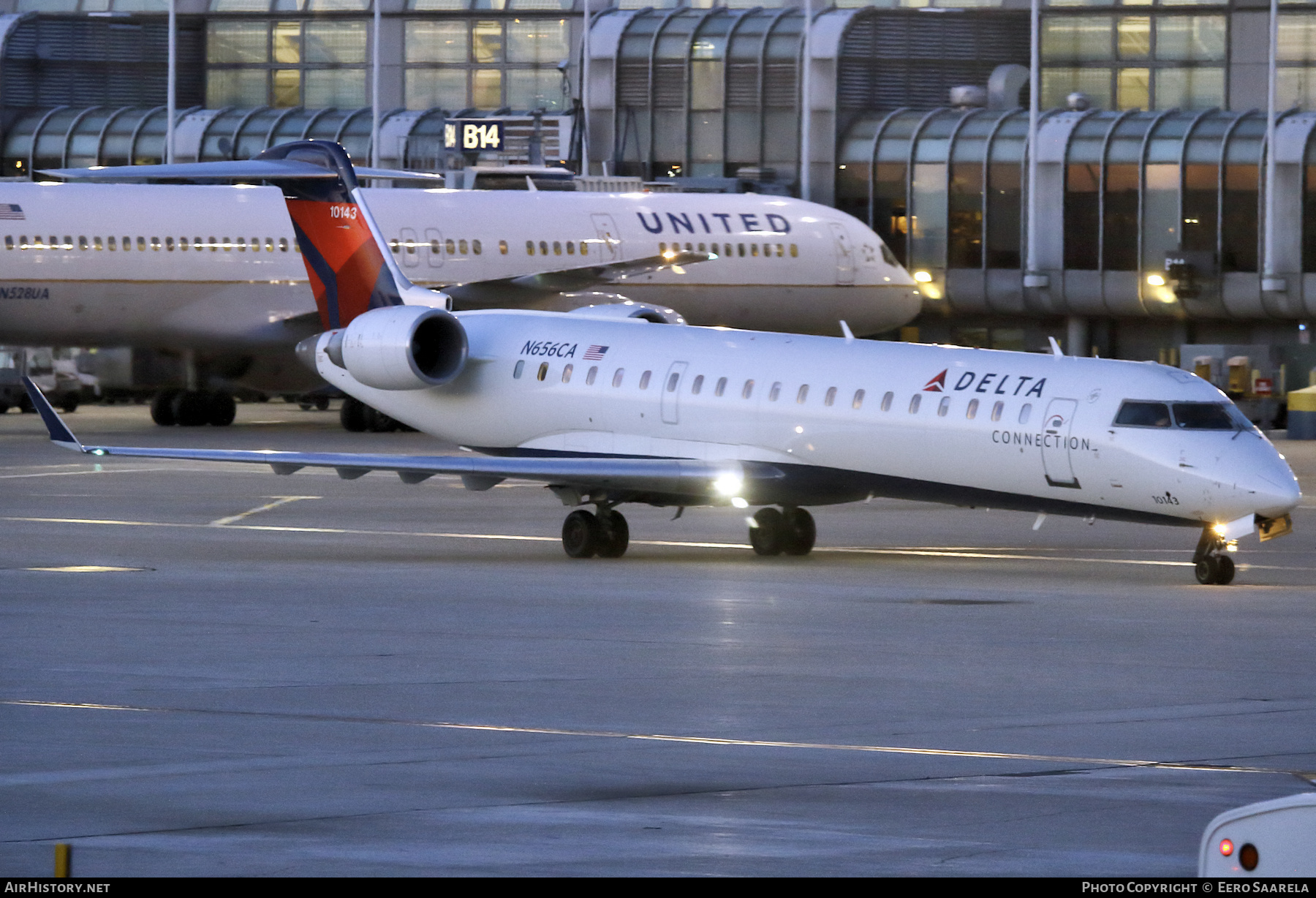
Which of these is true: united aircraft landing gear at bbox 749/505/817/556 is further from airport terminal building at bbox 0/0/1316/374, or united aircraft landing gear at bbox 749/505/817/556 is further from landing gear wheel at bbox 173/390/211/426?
airport terminal building at bbox 0/0/1316/374

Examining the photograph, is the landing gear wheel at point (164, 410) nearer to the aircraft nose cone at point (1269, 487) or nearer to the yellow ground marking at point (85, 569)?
the yellow ground marking at point (85, 569)

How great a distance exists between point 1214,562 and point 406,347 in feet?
30.8

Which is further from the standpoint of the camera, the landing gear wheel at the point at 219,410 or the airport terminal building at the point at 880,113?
the airport terminal building at the point at 880,113

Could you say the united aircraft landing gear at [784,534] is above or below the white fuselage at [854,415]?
below

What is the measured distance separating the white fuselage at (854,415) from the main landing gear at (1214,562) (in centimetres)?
28

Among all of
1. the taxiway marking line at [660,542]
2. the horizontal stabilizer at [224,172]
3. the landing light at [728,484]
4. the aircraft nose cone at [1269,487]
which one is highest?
the horizontal stabilizer at [224,172]

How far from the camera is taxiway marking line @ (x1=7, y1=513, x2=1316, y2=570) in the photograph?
24.7 metres

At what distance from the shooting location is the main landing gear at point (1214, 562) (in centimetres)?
2183

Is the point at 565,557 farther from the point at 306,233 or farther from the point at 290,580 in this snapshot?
the point at 306,233

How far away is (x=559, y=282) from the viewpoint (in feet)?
152

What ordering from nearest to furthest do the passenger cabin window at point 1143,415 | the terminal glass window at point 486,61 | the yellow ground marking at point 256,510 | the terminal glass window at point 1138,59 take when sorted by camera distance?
the passenger cabin window at point 1143,415 → the yellow ground marking at point 256,510 → the terminal glass window at point 1138,59 → the terminal glass window at point 486,61

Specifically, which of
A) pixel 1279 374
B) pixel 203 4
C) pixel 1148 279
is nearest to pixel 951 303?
pixel 1148 279

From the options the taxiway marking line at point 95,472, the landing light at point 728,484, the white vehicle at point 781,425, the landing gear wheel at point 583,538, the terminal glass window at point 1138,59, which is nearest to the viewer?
the white vehicle at point 781,425

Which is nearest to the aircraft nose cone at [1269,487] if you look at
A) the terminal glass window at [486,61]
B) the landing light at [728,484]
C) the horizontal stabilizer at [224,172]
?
the landing light at [728,484]
